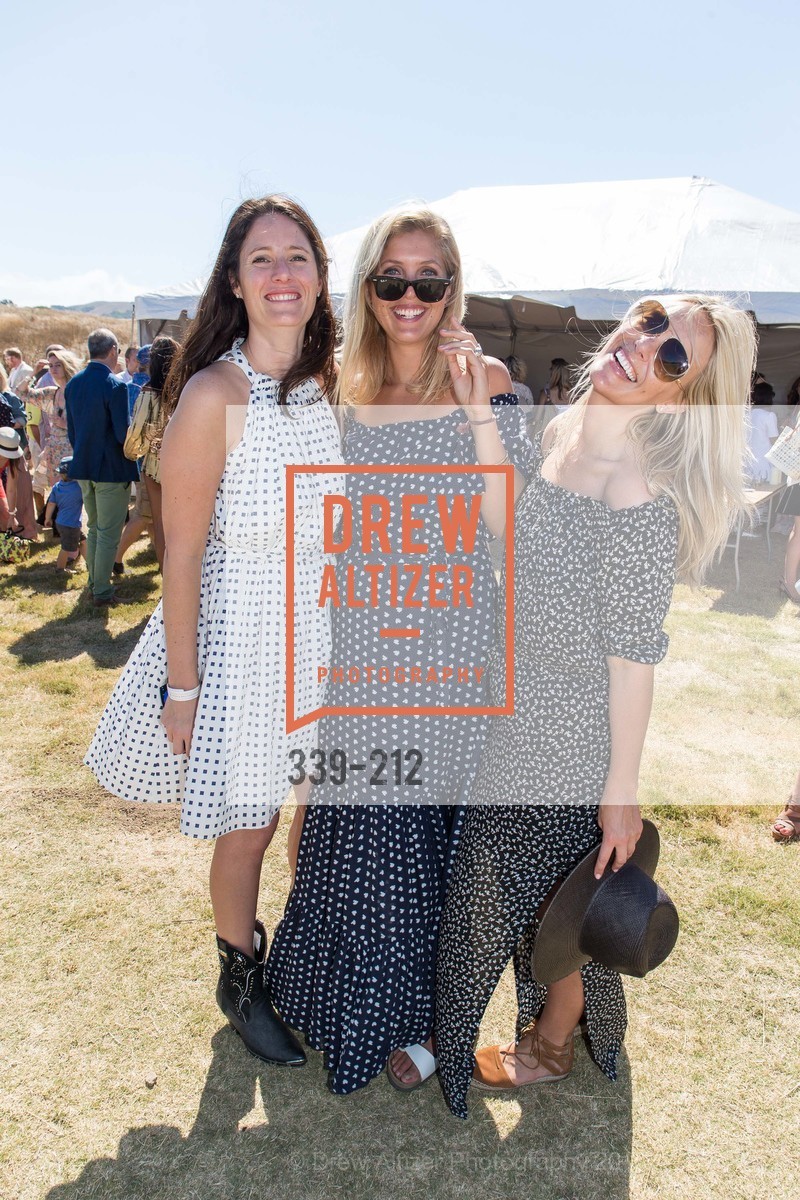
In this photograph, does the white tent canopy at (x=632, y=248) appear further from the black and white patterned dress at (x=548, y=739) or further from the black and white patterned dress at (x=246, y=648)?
the black and white patterned dress at (x=548, y=739)

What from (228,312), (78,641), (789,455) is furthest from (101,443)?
(789,455)

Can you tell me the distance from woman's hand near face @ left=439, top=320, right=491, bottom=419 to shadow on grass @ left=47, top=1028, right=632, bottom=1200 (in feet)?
5.61

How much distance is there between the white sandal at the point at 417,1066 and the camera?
1.98 m

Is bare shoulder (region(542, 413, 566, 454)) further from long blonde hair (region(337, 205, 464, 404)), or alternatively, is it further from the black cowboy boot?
the black cowboy boot

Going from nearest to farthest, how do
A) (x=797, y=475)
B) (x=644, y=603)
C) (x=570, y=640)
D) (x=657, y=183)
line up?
(x=644, y=603) → (x=570, y=640) → (x=797, y=475) → (x=657, y=183)

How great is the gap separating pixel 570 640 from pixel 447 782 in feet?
1.90

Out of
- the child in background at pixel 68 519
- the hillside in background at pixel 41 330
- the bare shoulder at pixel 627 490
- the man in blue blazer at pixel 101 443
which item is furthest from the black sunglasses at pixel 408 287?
the hillside in background at pixel 41 330

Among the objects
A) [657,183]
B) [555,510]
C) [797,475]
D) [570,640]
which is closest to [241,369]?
[555,510]

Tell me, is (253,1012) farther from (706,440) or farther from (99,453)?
(99,453)

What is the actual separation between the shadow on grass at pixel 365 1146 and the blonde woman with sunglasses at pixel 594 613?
116mm

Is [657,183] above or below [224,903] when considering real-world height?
above

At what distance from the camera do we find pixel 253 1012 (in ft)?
6.75

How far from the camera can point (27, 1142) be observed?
70.8 inches

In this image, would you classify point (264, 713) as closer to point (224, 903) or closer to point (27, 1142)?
point (224, 903)
